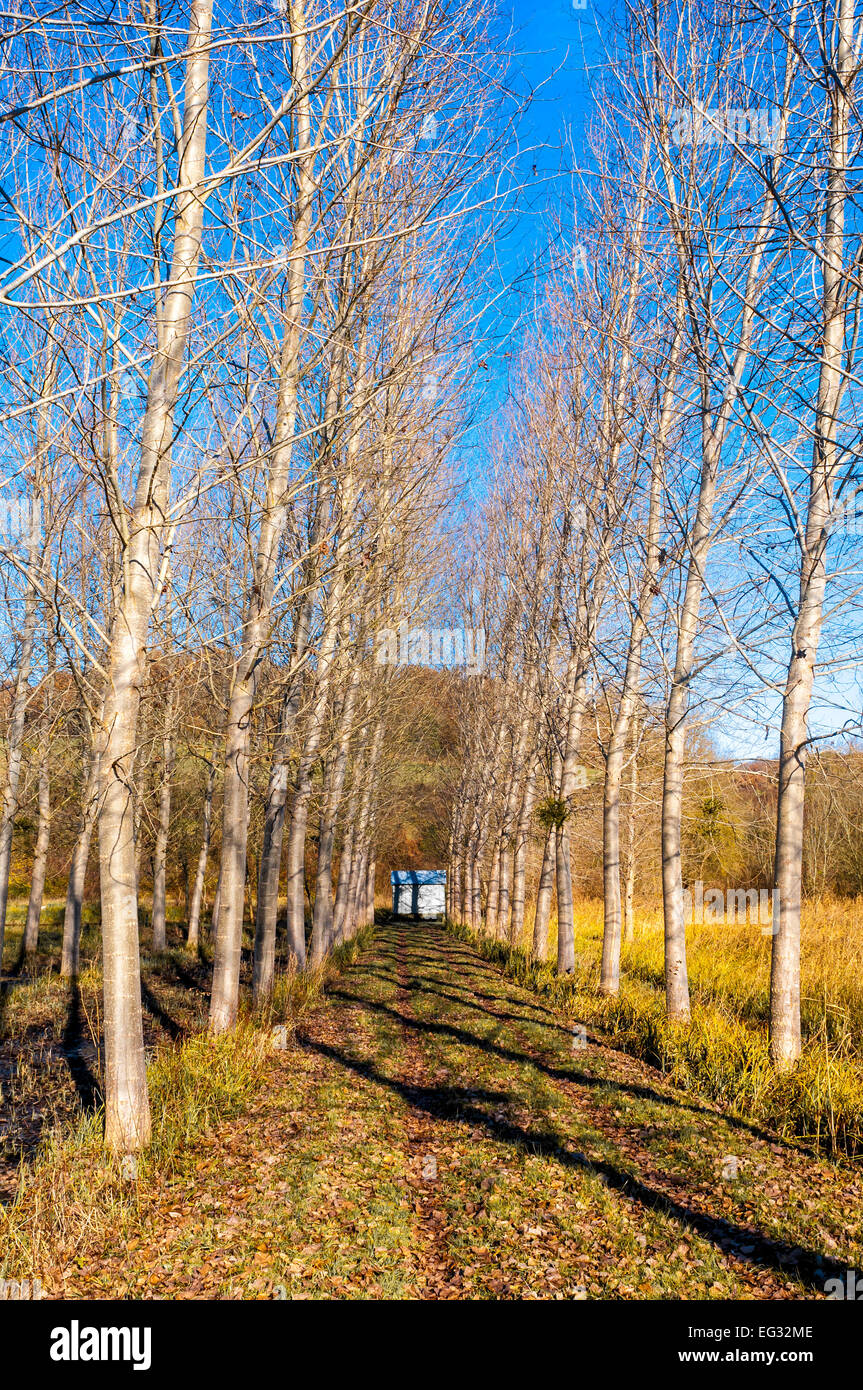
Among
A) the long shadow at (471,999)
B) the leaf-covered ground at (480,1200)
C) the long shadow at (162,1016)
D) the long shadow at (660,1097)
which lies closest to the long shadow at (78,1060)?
the long shadow at (162,1016)

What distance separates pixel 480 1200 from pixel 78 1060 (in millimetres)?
6155

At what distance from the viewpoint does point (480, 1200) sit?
15.1 feet

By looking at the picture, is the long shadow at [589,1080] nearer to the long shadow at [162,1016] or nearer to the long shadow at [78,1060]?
the long shadow at [162,1016]

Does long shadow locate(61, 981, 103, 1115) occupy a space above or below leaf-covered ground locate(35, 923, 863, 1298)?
below

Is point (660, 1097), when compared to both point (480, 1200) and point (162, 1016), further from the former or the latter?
point (162, 1016)

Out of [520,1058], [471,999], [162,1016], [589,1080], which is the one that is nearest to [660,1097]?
[589,1080]

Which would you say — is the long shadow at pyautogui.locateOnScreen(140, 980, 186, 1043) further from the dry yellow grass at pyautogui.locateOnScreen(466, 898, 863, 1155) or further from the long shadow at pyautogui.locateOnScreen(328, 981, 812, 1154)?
the dry yellow grass at pyautogui.locateOnScreen(466, 898, 863, 1155)

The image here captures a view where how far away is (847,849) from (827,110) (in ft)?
73.2

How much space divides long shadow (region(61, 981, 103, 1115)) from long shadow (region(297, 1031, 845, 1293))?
86.9 inches

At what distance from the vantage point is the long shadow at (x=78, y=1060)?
6848 millimetres

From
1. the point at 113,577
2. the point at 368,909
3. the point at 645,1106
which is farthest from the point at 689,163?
the point at 368,909

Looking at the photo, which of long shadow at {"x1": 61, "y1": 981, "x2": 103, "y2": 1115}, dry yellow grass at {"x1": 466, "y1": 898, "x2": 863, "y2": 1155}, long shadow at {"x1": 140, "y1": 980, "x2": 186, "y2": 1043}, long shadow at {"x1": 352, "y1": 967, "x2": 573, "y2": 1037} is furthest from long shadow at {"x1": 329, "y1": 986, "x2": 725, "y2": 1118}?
long shadow at {"x1": 61, "y1": 981, "x2": 103, "y2": 1115}

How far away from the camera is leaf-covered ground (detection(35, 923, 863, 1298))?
3676 millimetres

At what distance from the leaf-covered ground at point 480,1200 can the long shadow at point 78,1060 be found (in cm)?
150
